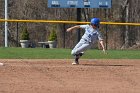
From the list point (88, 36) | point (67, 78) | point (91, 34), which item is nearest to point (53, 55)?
point (88, 36)

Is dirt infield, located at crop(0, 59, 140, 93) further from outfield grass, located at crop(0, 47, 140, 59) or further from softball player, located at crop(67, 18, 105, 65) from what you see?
outfield grass, located at crop(0, 47, 140, 59)

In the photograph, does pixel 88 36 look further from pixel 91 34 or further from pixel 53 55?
pixel 53 55

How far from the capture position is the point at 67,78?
12.0 meters

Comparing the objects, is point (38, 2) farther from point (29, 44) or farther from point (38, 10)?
point (29, 44)

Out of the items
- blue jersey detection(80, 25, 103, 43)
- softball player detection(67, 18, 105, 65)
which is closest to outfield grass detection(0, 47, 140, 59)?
softball player detection(67, 18, 105, 65)

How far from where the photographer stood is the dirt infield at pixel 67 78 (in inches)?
416

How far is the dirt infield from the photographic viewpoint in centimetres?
1056

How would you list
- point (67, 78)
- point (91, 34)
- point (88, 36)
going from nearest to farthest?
point (67, 78) → point (91, 34) → point (88, 36)

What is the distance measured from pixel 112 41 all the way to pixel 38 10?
20.0 ft

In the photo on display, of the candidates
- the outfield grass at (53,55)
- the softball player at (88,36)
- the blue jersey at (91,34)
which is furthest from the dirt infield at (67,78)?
the outfield grass at (53,55)

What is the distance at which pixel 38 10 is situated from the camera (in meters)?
38.0

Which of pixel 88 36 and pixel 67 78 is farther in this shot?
pixel 88 36

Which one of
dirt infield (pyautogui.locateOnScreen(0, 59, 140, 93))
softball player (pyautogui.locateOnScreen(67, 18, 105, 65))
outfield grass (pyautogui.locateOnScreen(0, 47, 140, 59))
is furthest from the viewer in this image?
outfield grass (pyautogui.locateOnScreen(0, 47, 140, 59))

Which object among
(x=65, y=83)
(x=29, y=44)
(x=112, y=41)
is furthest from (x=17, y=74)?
(x=112, y=41)
